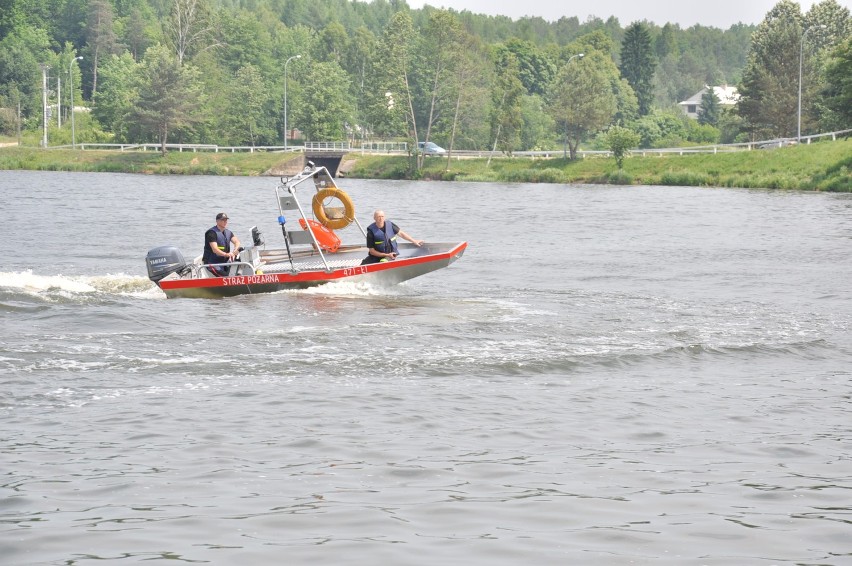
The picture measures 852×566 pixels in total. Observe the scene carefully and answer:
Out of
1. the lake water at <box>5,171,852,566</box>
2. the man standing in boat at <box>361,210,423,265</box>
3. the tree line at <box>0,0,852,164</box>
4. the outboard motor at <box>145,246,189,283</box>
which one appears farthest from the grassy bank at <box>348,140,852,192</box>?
the outboard motor at <box>145,246,189,283</box>

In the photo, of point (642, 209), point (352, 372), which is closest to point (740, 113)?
point (642, 209)

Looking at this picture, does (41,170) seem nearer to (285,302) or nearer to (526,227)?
(526,227)

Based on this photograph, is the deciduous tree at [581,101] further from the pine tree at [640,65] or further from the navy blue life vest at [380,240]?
the navy blue life vest at [380,240]

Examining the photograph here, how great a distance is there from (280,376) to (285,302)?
7273 millimetres

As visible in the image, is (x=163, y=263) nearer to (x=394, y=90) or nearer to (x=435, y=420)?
(x=435, y=420)

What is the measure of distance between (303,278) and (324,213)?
2.09 metres

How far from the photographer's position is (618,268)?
31234mm

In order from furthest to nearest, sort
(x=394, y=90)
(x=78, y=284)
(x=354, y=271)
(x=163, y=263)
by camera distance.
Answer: (x=394, y=90), (x=78, y=284), (x=354, y=271), (x=163, y=263)

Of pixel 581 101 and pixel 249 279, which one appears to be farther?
pixel 581 101

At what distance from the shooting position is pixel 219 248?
2414 centimetres

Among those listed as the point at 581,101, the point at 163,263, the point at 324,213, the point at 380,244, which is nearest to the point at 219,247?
the point at 163,263

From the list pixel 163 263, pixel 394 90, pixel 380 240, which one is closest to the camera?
pixel 163 263

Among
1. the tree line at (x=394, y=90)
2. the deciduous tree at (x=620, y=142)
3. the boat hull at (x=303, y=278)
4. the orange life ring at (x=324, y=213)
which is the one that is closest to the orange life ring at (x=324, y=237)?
the orange life ring at (x=324, y=213)

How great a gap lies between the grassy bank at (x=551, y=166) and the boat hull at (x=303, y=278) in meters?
45.7
